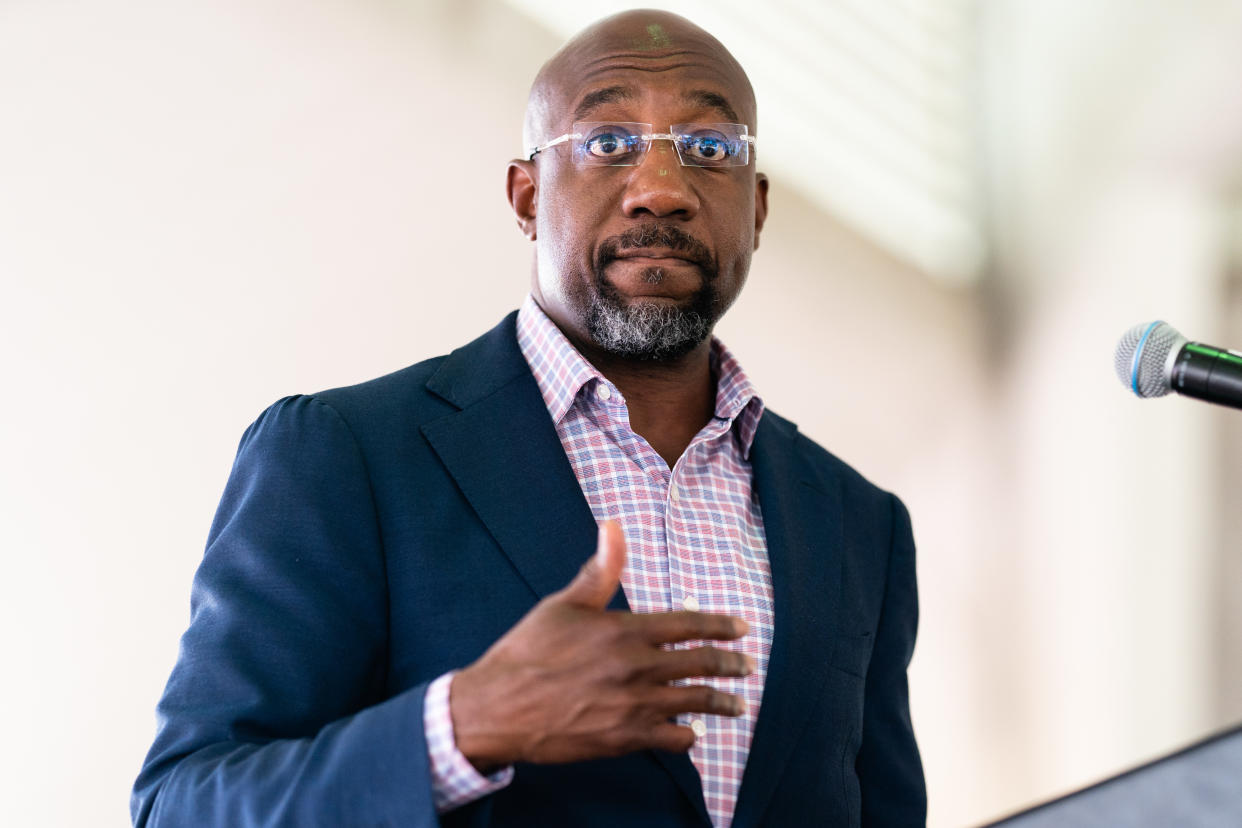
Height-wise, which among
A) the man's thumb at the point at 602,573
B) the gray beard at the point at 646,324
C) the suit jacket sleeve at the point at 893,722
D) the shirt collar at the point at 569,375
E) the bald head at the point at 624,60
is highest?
the bald head at the point at 624,60

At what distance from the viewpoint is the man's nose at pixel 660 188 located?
1.66 metres

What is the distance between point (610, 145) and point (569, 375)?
34 centimetres

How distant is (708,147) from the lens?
1722mm

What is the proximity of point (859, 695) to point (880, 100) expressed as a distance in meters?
1.91

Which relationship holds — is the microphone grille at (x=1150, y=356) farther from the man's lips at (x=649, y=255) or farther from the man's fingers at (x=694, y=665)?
Answer: the man's lips at (x=649, y=255)

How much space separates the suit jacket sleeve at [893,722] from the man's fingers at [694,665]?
75 centimetres

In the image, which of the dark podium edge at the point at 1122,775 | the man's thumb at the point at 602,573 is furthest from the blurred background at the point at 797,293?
the dark podium edge at the point at 1122,775

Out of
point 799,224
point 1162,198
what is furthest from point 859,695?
point 1162,198

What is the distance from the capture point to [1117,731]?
2908 mm

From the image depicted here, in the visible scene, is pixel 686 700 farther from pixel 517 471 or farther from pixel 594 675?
pixel 517 471

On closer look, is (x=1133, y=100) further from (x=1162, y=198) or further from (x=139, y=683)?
(x=139, y=683)

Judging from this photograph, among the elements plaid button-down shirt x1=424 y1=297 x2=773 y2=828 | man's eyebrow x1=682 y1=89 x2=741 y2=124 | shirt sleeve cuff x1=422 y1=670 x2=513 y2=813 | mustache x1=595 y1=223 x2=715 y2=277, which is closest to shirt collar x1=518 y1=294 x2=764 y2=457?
plaid button-down shirt x1=424 y1=297 x2=773 y2=828

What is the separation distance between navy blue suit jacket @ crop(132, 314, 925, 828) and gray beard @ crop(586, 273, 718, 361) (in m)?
0.13

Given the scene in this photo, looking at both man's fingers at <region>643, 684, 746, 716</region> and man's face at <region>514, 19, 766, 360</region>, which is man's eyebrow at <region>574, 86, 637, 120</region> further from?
man's fingers at <region>643, 684, 746, 716</region>
